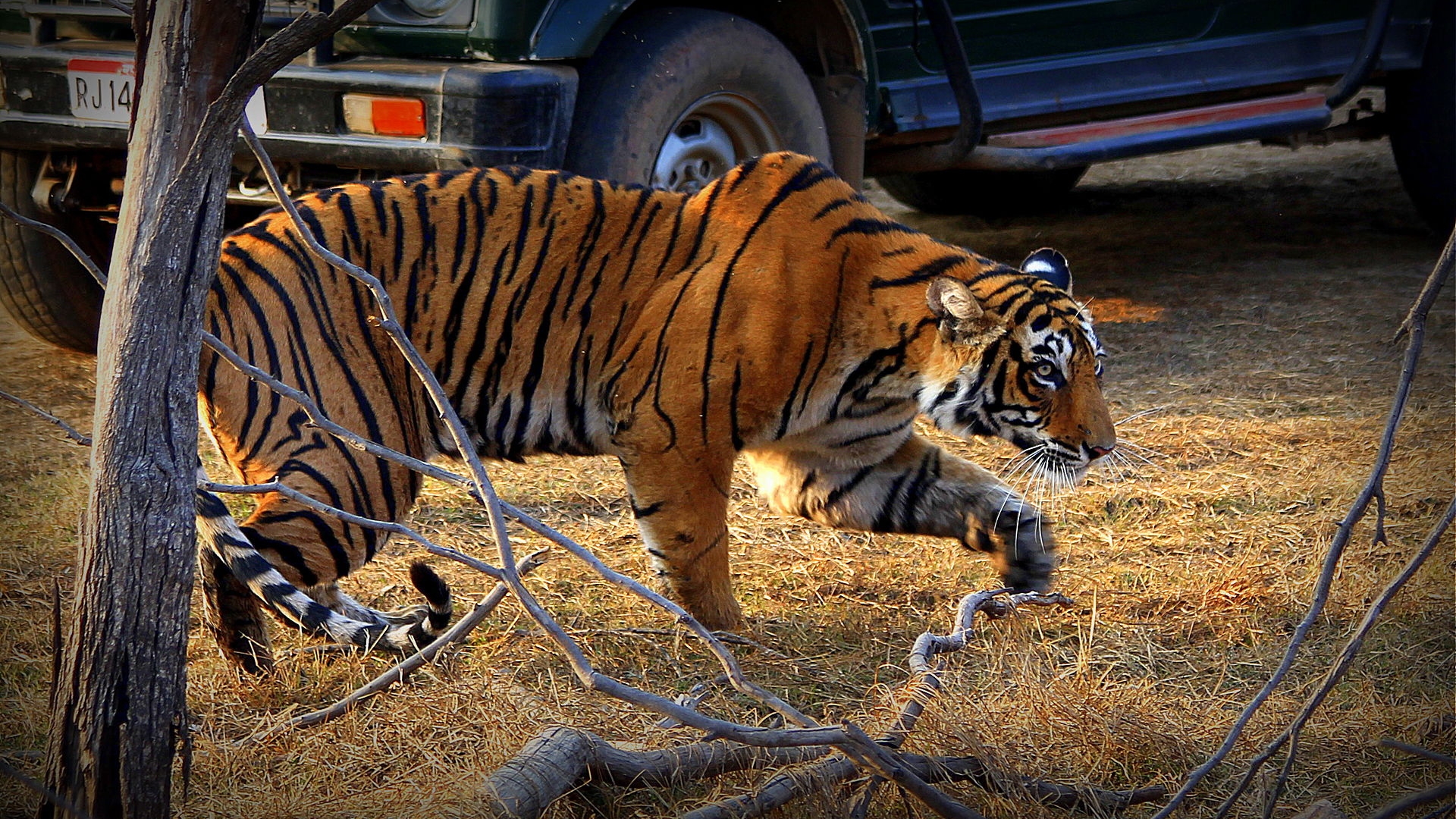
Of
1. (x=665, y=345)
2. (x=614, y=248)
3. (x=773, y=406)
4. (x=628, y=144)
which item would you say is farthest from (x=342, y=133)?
(x=773, y=406)

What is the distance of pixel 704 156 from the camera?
15.9 ft

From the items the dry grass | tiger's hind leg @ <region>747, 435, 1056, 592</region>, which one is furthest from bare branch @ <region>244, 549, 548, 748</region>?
tiger's hind leg @ <region>747, 435, 1056, 592</region>

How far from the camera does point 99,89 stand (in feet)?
14.4

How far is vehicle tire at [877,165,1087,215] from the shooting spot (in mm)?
8438

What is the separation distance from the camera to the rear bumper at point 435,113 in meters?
4.04

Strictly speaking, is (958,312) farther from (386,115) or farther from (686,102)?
(386,115)

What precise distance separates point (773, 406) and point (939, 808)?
1.40 m

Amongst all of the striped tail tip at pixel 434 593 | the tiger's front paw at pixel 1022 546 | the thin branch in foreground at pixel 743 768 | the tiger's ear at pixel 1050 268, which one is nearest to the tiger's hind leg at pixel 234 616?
the striped tail tip at pixel 434 593

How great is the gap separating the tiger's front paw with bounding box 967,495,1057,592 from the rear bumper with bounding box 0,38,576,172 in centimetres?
171

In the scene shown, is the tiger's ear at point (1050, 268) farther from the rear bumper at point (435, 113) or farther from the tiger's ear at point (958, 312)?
the rear bumper at point (435, 113)

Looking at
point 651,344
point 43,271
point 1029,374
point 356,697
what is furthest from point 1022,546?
point 43,271

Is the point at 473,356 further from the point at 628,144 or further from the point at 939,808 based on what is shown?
the point at 939,808

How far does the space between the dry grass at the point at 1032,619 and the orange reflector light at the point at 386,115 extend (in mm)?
1120

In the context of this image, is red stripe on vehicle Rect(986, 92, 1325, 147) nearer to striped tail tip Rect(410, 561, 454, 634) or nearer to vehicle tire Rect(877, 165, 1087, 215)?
vehicle tire Rect(877, 165, 1087, 215)
